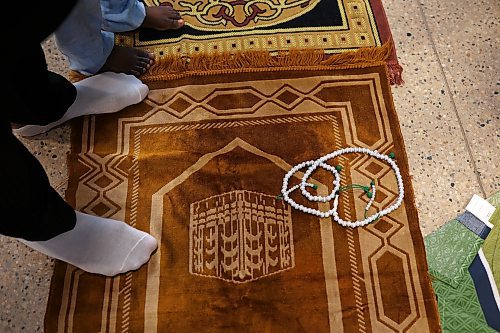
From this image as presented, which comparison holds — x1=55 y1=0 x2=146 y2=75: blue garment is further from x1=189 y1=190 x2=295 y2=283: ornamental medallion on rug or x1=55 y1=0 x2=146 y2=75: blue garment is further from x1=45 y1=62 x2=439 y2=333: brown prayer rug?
x1=189 y1=190 x2=295 y2=283: ornamental medallion on rug

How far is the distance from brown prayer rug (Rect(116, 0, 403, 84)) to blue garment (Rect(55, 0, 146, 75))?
0.21ft

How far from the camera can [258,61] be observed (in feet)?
4.21

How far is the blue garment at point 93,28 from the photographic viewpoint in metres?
1.04

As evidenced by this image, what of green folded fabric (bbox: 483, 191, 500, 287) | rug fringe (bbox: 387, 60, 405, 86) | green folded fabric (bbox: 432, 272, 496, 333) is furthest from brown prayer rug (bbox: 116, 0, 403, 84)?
green folded fabric (bbox: 432, 272, 496, 333)

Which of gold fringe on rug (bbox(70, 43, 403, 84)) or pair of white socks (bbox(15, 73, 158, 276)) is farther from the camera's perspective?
gold fringe on rug (bbox(70, 43, 403, 84))

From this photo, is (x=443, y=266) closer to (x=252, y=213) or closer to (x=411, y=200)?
(x=411, y=200)

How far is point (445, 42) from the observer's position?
1.33 metres

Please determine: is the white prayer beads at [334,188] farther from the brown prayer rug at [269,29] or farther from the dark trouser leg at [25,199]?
the dark trouser leg at [25,199]

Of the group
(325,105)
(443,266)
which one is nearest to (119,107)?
(325,105)

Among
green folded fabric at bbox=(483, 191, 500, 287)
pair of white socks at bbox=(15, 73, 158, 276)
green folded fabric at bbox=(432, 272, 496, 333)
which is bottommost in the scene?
pair of white socks at bbox=(15, 73, 158, 276)

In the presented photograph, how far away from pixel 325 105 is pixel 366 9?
12.6 inches

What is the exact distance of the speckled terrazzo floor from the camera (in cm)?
108

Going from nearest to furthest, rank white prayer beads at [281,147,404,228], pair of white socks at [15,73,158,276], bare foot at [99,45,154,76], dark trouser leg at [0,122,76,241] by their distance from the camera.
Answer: dark trouser leg at [0,122,76,241] → pair of white socks at [15,73,158,276] → white prayer beads at [281,147,404,228] → bare foot at [99,45,154,76]

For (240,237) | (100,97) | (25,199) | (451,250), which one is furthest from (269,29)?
(25,199)
